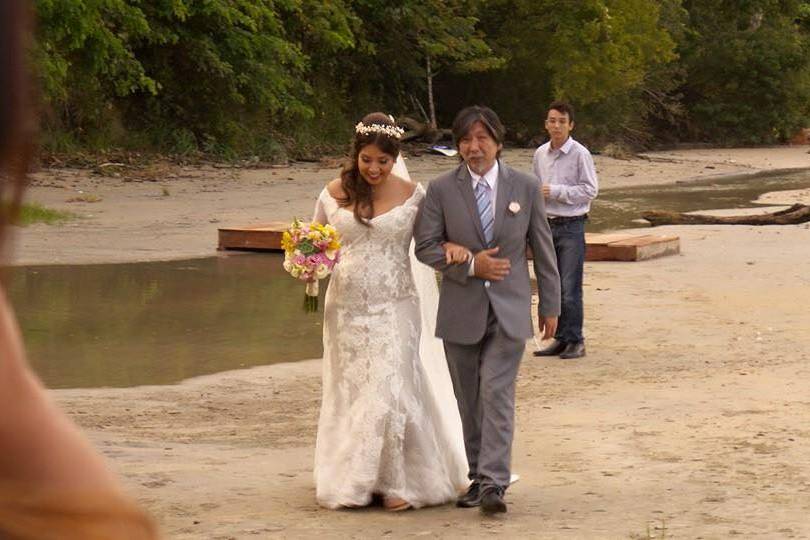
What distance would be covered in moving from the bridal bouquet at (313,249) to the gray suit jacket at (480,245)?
0.40 metres

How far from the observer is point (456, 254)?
757cm

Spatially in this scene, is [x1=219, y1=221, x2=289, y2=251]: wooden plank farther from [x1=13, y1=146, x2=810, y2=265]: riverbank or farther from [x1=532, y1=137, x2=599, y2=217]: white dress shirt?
[x1=532, y1=137, x2=599, y2=217]: white dress shirt

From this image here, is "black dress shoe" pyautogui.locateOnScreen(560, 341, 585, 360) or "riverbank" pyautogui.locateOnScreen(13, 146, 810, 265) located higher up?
"black dress shoe" pyautogui.locateOnScreen(560, 341, 585, 360)

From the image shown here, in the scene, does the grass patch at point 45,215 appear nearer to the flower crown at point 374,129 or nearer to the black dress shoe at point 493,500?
the flower crown at point 374,129

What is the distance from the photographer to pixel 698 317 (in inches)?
564

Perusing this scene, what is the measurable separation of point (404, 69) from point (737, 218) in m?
24.1

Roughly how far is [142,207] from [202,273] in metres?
7.96

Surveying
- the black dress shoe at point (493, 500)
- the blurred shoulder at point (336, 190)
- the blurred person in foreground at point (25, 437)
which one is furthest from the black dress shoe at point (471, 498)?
the blurred person in foreground at point (25, 437)

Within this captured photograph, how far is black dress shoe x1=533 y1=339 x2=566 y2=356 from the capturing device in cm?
1243

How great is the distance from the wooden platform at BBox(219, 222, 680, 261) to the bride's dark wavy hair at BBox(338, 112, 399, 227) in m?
11.5

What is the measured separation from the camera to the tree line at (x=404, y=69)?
1358 inches

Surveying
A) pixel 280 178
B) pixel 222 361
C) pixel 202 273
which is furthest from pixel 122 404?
pixel 280 178

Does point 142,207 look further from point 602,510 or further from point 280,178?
point 602,510

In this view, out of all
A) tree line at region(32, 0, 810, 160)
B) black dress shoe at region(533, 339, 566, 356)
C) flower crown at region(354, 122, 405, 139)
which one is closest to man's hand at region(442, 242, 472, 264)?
flower crown at region(354, 122, 405, 139)
